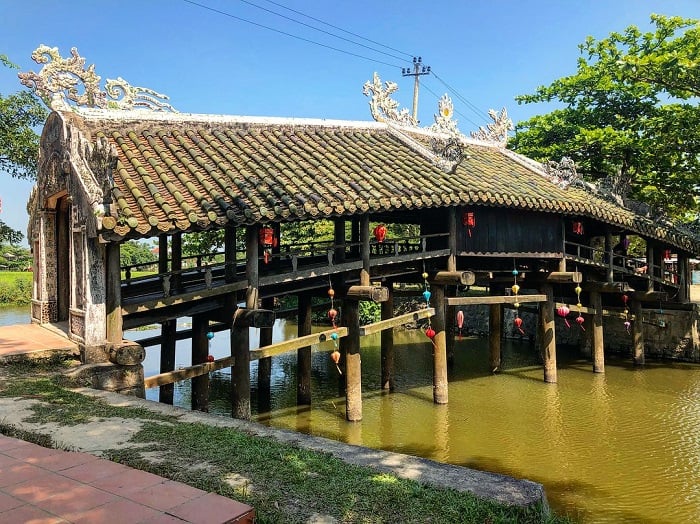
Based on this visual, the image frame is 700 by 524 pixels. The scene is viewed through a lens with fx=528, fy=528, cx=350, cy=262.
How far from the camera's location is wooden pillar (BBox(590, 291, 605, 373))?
15938 mm

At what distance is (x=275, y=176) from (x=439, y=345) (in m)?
5.89

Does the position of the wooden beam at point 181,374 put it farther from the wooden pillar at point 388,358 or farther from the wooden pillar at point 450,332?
the wooden pillar at point 450,332

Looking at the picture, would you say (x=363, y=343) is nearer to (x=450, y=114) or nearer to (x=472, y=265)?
(x=472, y=265)

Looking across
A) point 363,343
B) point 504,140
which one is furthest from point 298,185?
point 363,343

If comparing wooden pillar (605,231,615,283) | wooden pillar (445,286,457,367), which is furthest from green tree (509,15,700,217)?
wooden pillar (445,286,457,367)

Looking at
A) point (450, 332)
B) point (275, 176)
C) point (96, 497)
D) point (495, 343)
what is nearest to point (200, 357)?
point (275, 176)

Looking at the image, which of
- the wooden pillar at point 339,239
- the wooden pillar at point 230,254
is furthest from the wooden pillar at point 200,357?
the wooden pillar at point 339,239

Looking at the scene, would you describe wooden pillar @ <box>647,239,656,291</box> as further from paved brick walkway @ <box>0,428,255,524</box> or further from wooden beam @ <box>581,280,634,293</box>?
paved brick walkway @ <box>0,428,255,524</box>

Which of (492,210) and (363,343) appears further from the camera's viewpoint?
(363,343)

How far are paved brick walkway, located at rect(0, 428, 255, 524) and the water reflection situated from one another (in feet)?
19.6

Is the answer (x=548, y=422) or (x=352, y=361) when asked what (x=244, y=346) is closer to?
(x=352, y=361)

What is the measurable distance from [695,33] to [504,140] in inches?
245

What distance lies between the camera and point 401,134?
540 inches

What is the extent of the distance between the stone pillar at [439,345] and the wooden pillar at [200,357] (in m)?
5.29
